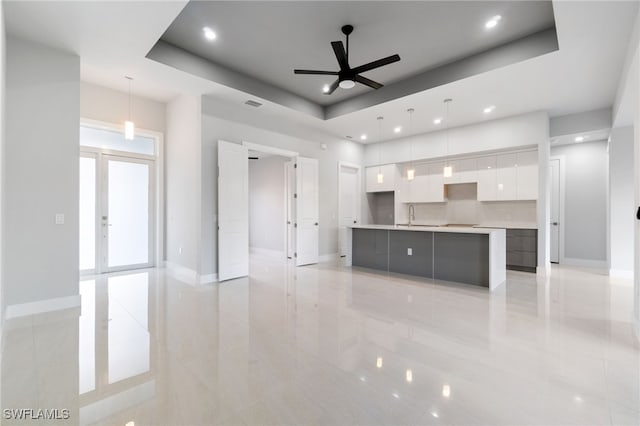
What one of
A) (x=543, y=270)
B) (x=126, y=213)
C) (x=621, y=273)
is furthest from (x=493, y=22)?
(x=126, y=213)

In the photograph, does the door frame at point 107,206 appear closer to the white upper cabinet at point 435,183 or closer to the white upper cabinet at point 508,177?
the white upper cabinet at point 435,183

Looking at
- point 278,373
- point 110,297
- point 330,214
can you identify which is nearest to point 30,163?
point 110,297

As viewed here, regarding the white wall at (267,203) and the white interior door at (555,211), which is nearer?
the white interior door at (555,211)

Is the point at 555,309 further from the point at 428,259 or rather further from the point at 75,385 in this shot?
the point at 75,385

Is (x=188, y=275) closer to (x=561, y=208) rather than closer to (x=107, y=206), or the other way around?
(x=107, y=206)

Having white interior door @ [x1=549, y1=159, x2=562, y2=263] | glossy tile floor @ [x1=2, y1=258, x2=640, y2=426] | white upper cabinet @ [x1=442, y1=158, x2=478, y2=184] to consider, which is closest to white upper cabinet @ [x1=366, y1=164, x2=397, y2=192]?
white upper cabinet @ [x1=442, y1=158, x2=478, y2=184]

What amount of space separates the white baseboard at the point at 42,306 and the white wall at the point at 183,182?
1.72 m

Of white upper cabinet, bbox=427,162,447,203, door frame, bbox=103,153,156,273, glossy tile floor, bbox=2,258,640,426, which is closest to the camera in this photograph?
glossy tile floor, bbox=2,258,640,426

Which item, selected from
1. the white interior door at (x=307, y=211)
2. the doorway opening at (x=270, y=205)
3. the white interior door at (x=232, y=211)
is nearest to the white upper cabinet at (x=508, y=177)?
the white interior door at (x=307, y=211)

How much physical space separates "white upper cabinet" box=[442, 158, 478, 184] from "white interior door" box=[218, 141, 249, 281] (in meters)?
4.75

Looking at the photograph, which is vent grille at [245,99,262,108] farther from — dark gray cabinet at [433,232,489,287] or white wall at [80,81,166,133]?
dark gray cabinet at [433,232,489,287]

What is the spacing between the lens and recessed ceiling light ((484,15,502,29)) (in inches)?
137

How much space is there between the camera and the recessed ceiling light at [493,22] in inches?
137

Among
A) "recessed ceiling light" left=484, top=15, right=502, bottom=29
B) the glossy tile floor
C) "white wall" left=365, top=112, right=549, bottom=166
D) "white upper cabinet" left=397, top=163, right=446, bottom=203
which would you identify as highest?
"recessed ceiling light" left=484, top=15, right=502, bottom=29
